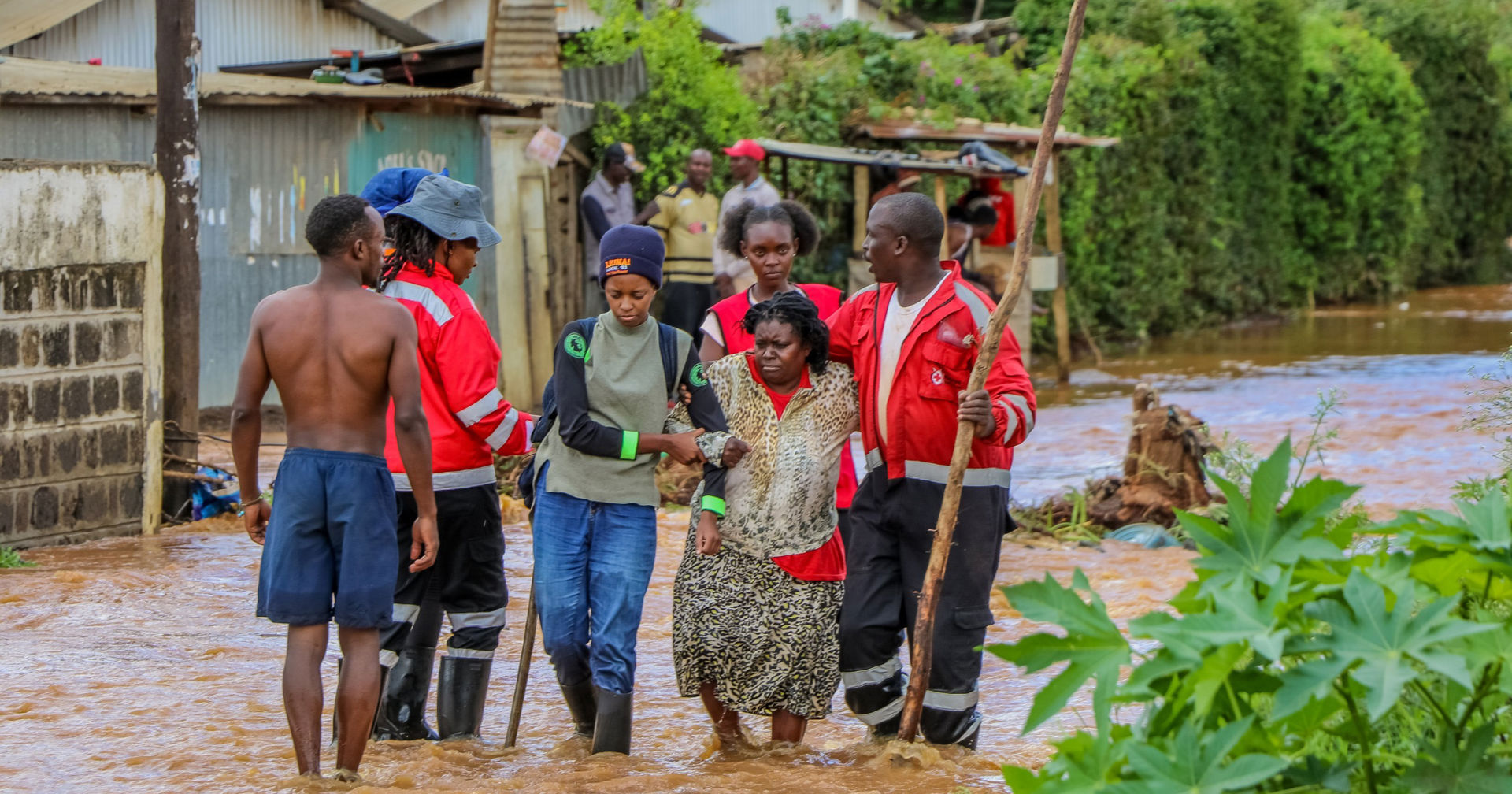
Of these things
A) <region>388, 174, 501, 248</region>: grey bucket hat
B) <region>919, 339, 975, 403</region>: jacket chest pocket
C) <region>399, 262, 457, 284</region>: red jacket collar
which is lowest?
<region>919, 339, 975, 403</region>: jacket chest pocket

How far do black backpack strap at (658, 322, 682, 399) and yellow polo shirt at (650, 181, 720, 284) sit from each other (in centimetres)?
783

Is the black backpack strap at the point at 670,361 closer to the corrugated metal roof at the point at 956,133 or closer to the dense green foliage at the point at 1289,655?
the dense green foliage at the point at 1289,655

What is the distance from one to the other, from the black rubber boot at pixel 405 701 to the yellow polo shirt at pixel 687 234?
7.77m

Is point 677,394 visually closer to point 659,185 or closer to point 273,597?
point 273,597

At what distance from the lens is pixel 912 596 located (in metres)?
4.60

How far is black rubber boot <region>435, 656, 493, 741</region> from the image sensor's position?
486 cm

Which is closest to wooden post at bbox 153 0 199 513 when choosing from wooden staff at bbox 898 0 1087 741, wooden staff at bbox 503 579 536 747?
wooden staff at bbox 503 579 536 747

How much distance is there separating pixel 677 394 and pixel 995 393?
94cm

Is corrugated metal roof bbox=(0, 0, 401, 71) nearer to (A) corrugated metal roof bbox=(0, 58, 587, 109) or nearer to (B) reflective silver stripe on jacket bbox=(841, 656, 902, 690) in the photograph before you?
(A) corrugated metal roof bbox=(0, 58, 587, 109)

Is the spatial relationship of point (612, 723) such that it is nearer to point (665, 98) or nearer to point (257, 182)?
point (257, 182)

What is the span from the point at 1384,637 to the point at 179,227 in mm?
7623

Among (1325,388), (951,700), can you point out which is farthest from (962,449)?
(1325,388)

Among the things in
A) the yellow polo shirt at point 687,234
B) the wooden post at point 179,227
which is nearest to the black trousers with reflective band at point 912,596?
the wooden post at point 179,227

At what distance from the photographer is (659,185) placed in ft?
44.1
